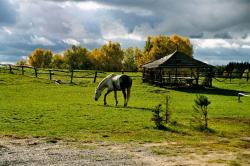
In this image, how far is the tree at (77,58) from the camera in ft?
354

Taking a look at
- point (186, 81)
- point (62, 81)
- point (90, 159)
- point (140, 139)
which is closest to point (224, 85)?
point (186, 81)

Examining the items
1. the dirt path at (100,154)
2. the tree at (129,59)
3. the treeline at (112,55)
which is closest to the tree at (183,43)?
the treeline at (112,55)

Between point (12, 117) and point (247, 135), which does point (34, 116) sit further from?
point (247, 135)

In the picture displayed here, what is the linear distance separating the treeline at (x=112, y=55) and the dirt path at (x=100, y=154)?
3107 inches

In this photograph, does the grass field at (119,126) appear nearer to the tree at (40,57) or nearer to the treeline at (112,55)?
the treeline at (112,55)

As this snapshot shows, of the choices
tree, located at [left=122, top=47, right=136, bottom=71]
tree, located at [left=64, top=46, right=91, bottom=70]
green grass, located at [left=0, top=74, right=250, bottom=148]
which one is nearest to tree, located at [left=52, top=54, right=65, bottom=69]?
tree, located at [left=64, top=46, right=91, bottom=70]

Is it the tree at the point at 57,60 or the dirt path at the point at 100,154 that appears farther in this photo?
the tree at the point at 57,60

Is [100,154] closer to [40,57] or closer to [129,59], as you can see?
[129,59]

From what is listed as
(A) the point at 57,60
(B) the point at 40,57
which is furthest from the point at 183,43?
(B) the point at 40,57

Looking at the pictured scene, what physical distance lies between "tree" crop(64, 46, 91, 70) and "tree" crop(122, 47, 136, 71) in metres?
12.5

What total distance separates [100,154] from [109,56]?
10830 centimetres

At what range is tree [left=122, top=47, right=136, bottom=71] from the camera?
118412mm

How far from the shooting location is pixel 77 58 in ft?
364

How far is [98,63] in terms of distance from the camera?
115 meters
